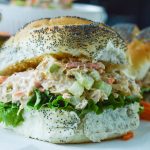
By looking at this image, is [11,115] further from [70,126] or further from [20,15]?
[20,15]

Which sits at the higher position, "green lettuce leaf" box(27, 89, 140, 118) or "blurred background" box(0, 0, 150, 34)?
"blurred background" box(0, 0, 150, 34)

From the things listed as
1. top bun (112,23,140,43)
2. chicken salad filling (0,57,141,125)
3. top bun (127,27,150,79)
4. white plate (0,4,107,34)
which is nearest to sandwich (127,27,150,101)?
top bun (127,27,150,79)

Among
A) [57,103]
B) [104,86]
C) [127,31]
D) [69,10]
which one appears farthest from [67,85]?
[69,10]

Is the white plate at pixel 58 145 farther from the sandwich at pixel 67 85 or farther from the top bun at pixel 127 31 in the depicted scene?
the top bun at pixel 127 31

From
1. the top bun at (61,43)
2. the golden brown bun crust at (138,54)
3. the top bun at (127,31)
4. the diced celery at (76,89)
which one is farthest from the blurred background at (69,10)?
the diced celery at (76,89)

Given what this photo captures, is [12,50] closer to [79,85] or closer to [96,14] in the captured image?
[79,85]

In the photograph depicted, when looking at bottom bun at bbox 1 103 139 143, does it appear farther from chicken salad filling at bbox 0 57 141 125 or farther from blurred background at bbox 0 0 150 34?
blurred background at bbox 0 0 150 34
